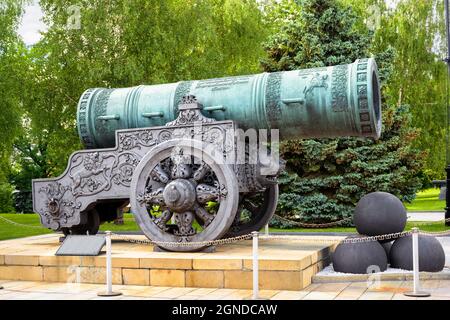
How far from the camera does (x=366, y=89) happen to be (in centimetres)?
733

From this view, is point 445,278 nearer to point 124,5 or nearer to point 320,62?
point 320,62

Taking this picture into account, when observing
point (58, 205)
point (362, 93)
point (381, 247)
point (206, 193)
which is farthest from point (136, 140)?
point (381, 247)

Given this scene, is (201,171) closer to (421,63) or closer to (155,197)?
(155,197)

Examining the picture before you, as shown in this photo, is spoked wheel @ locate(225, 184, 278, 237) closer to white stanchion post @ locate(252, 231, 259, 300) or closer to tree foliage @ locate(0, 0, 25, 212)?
white stanchion post @ locate(252, 231, 259, 300)

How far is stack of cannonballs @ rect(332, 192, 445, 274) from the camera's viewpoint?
7328 mm

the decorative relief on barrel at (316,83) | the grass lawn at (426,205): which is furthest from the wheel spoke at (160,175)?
the grass lawn at (426,205)

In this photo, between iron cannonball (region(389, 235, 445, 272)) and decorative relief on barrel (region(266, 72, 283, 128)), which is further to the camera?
decorative relief on barrel (region(266, 72, 283, 128))

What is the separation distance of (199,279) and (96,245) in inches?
59.9

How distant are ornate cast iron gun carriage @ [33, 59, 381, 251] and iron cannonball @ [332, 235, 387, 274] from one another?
55.7 inches

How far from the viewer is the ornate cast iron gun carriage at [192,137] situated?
7543mm

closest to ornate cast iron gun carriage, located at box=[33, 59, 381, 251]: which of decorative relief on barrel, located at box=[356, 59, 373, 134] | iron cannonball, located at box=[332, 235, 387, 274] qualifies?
decorative relief on barrel, located at box=[356, 59, 373, 134]

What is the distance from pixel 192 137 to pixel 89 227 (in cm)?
240

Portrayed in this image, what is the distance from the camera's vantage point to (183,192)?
24.7 feet

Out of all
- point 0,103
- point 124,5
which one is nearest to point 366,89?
point 124,5
